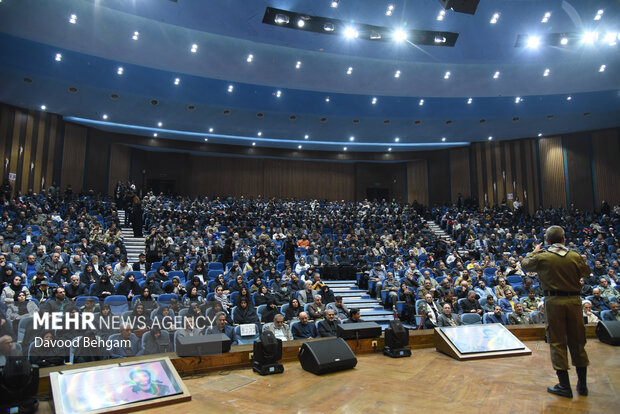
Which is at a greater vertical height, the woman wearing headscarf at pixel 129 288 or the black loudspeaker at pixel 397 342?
the woman wearing headscarf at pixel 129 288

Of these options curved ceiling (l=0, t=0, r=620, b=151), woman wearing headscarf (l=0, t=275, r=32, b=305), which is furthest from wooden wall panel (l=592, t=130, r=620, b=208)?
woman wearing headscarf (l=0, t=275, r=32, b=305)

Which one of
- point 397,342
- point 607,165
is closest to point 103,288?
point 397,342

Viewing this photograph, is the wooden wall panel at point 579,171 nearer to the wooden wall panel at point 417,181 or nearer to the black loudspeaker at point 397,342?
the wooden wall panel at point 417,181

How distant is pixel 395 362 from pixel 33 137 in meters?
13.9

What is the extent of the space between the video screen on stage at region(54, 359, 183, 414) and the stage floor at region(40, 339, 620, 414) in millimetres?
121

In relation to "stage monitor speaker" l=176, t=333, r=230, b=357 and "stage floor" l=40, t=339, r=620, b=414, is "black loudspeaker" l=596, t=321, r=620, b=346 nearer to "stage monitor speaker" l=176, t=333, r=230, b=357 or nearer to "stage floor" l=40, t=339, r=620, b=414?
"stage floor" l=40, t=339, r=620, b=414

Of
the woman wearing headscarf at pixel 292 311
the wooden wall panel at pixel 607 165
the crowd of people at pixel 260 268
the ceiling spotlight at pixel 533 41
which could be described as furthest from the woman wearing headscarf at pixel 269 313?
the wooden wall panel at pixel 607 165

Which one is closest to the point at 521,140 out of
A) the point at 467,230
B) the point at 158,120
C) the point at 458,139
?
the point at 458,139

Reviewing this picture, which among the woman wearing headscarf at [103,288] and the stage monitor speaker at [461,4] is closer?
the woman wearing headscarf at [103,288]

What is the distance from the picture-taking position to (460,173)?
17.7 meters

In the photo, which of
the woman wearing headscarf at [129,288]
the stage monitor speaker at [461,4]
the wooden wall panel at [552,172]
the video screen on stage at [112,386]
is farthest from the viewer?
the wooden wall panel at [552,172]

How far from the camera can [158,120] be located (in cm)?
1384

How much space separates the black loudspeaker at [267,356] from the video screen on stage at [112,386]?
0.61 metres

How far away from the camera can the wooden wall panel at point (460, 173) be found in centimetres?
1745
